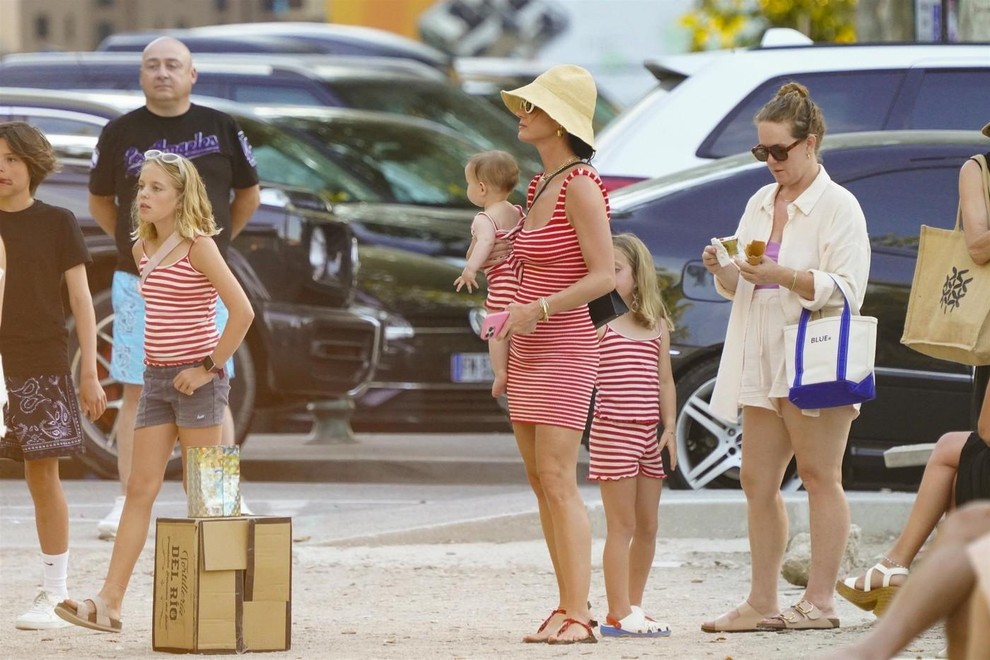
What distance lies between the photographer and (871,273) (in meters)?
8.67

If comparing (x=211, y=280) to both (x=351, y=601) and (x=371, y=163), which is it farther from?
(x=371, y=163)

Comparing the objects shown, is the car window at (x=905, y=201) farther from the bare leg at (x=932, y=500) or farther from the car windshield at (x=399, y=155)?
the car windshield at (x=399, y=155)

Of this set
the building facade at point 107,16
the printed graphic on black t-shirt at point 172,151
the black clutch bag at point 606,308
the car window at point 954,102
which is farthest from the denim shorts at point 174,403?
the building facade at point 107,16

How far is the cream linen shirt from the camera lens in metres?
6.23

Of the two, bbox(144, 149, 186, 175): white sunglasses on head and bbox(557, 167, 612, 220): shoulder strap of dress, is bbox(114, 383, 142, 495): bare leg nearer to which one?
bbox(144, 149, 186, 175): white sunglasses on head

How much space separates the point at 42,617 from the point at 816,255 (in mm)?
2670

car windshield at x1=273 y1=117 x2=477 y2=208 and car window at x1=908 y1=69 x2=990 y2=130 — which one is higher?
car window at x1=908 y1=69 x2=990 y2=130

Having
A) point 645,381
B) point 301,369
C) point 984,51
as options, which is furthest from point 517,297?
point 984,51

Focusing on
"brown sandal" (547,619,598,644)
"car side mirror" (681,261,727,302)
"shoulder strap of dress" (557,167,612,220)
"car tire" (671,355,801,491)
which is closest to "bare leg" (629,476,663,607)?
"brown sandal" (547,619,598,644)

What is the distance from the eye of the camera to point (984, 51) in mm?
10320

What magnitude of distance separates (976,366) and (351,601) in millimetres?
2440

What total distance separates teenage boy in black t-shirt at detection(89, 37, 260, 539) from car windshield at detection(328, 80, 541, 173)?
6.94 meters

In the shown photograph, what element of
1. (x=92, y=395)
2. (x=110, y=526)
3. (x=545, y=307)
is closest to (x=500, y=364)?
(x=545, y=307)

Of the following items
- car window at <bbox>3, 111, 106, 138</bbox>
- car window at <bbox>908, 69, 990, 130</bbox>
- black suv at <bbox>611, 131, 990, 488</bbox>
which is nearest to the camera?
black suv at <bbox>611, 131, 990, 488</bbox>
